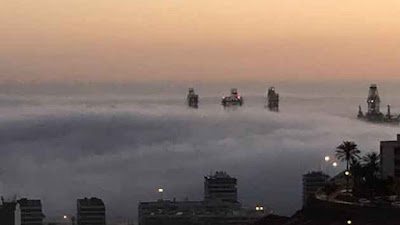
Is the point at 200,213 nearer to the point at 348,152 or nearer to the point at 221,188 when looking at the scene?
the point at 221,188

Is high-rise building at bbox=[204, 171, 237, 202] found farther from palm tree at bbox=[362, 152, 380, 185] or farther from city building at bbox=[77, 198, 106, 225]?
palm tree at bbox=[362, 152, 380, 185]

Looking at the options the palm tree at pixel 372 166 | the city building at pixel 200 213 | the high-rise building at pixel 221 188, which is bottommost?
the city building at pixel 200 213

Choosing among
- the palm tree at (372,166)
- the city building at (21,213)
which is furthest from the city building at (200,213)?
the palm tree at (372,166)

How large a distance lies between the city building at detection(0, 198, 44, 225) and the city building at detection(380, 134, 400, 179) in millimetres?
18110

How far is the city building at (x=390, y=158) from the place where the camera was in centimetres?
4197

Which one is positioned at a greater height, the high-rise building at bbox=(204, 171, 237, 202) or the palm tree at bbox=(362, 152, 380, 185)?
the palm tree at bbox=(362, 152, 380, 185)

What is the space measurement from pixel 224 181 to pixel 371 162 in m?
47.0

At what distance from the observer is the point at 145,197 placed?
9650 cm

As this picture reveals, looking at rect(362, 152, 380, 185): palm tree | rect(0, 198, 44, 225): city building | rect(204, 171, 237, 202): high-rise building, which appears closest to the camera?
rect(362, 152, 380, 185): palm tree

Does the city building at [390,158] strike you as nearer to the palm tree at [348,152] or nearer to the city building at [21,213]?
the palm tree at [348,152]

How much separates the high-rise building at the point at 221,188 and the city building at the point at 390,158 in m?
37.5

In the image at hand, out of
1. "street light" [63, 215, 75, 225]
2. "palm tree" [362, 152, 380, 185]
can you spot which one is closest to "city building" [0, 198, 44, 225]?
"street light" [63, 215, 75, 225]

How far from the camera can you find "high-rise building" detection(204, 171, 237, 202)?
81.9m

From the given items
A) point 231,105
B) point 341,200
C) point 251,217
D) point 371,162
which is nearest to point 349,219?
point 341,200
